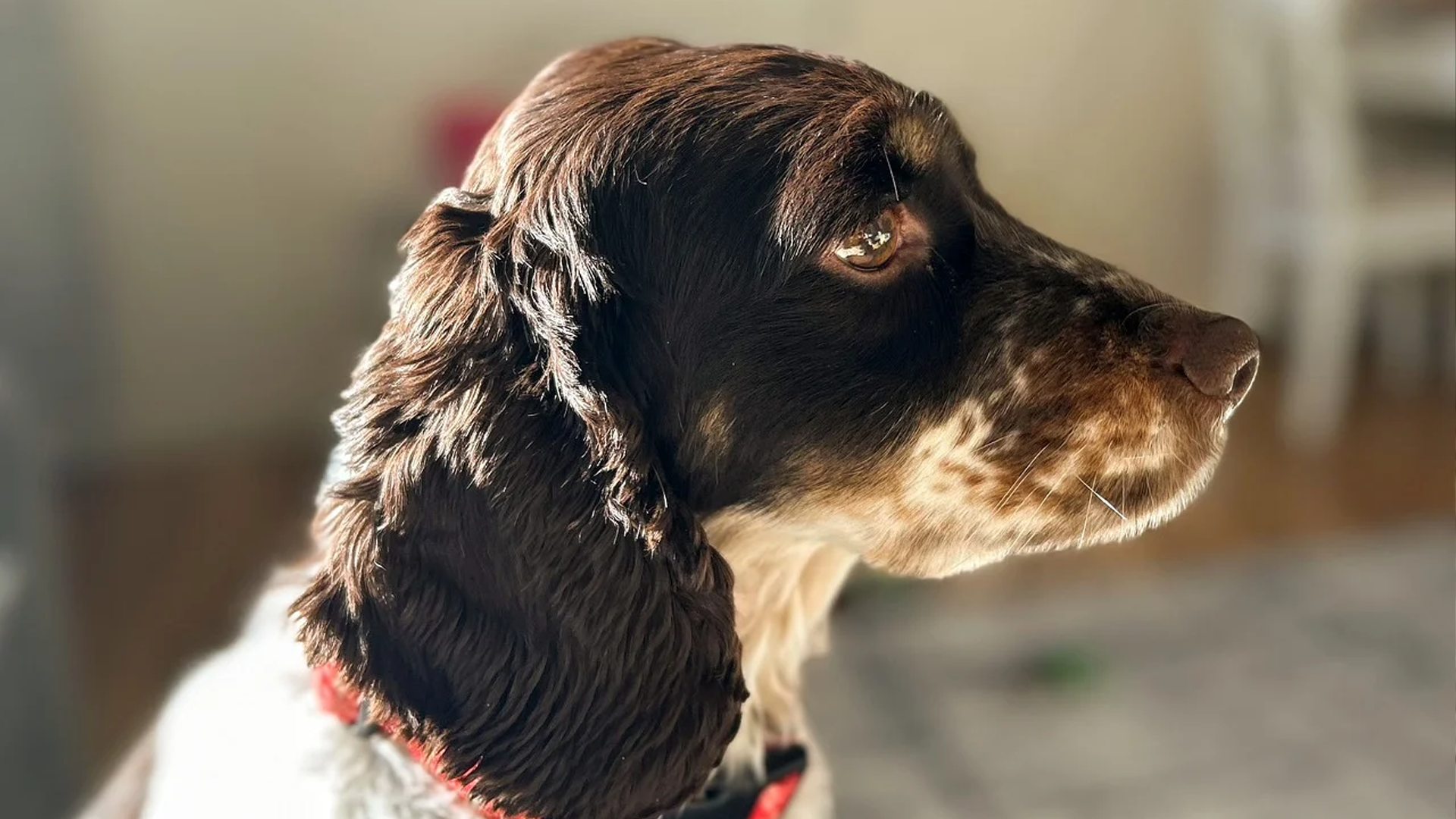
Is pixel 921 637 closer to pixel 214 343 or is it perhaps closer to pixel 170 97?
pixel 214 343

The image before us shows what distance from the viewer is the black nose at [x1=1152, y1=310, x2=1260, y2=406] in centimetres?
73

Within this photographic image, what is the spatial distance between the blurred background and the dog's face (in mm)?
1147

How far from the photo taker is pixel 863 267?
0.76 metres

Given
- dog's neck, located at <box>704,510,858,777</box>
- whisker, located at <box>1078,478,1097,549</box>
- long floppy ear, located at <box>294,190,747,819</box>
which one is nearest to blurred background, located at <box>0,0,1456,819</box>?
dog's neck, located at <box>704,510,858,777</box>

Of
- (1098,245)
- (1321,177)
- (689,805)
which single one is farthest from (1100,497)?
(1321,177)

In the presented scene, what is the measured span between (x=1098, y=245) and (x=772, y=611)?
3.72ft

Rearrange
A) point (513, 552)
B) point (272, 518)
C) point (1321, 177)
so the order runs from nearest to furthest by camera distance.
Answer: point (513, 552) < point (272, 518) < point (1321, 177)

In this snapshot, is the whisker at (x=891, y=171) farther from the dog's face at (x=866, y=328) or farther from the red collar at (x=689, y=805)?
the red collar at (x=689, y=805)

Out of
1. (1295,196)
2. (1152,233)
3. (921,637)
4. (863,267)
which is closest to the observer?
(863,267)

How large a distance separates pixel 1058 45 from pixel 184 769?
2488 millimetres

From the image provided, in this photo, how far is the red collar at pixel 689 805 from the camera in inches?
28.7

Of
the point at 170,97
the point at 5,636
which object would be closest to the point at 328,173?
the point at 170,97

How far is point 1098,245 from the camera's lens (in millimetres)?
1839

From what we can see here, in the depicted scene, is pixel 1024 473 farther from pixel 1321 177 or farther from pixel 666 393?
pixel 1321 177
